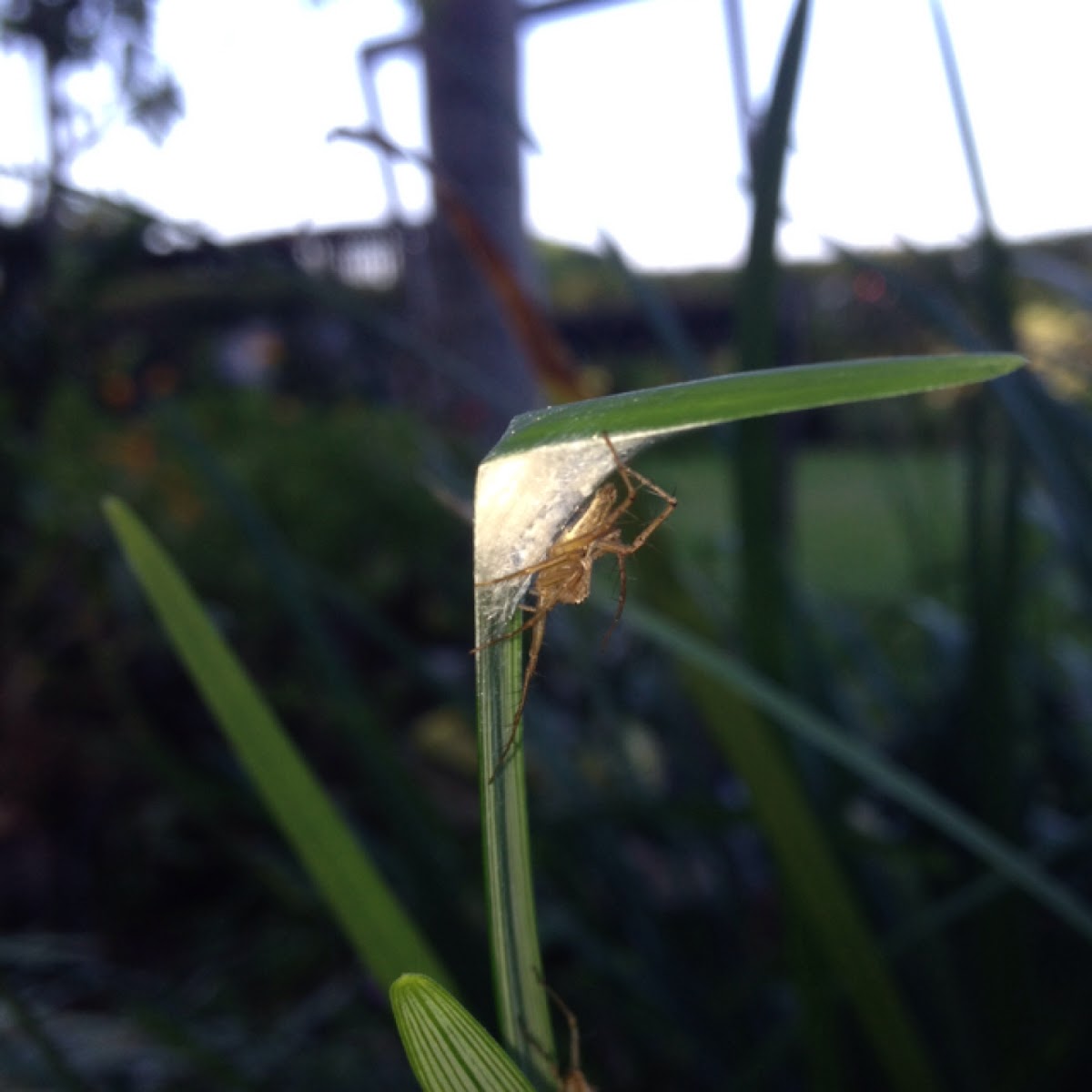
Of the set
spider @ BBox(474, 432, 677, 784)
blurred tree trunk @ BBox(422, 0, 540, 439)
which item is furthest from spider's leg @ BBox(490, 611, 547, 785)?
blurred tree trunk @ BBox(422, 0, 540, 439)

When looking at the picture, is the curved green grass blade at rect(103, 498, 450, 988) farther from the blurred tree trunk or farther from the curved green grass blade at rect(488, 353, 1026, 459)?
the blurred tree trunk

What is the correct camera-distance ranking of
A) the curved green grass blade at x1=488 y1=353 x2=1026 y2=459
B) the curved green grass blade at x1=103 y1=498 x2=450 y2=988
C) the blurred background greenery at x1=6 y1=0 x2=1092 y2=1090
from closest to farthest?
1. the curved green grass blade at x1=488 y1=353 x2=1026 y2=459
2. the curved green grass blade at x1=103 y1=498 x2=450 y2=988
3. the blurred background greenery at x1=6 y1=0 x2=1092 y2=1090

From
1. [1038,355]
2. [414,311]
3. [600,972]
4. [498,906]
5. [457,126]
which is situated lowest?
[600,972]

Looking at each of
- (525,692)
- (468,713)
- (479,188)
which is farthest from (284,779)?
(479,188)

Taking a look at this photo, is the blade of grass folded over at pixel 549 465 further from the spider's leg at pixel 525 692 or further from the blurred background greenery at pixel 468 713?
the blurred background greenery at pixel 468 713

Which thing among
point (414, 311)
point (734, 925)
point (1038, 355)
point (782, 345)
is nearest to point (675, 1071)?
point (734, 925)

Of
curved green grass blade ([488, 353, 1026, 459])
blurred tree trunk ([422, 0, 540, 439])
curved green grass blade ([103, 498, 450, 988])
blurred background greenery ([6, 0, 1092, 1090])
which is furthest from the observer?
Result: blurred tree trunk ([422, 0, 540, 439])

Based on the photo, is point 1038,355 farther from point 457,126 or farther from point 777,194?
point 457,126

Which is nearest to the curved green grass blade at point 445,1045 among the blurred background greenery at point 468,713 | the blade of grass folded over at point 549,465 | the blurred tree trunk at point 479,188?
the blade of grass folded over at point 549,465
